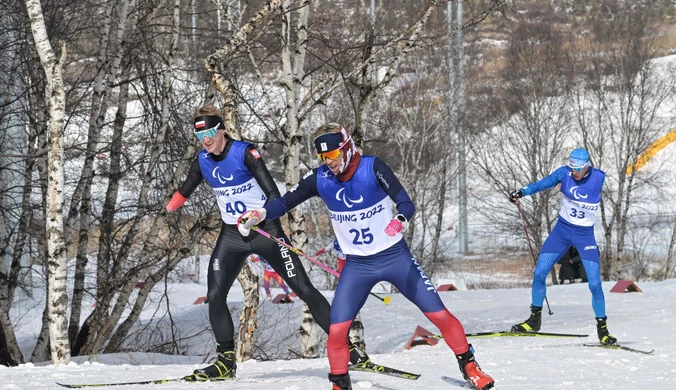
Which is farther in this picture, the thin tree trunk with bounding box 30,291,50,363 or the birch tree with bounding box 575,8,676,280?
the birch tree with bounding box 575,8,676,280

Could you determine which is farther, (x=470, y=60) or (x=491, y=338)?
(x=470, y=60)

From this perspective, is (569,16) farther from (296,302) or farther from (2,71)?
(2,71)

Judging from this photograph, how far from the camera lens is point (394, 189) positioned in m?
5.65

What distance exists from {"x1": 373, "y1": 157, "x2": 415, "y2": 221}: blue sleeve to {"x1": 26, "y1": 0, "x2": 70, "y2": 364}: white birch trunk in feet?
14.7

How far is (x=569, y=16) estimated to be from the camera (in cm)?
5475

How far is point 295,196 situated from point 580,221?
5054 millimetres

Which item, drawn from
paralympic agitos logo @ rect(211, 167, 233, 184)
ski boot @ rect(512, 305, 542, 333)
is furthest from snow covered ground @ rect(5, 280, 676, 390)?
paralympic agitos logo @ rect(211, 167, 233, 184)

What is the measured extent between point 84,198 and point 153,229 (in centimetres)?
117

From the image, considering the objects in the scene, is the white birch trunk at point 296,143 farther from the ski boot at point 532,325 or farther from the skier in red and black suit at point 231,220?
the skier in red and black suit at point 231,220

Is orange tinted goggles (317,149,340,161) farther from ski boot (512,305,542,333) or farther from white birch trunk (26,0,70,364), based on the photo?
ski boot (512,305,542,333)

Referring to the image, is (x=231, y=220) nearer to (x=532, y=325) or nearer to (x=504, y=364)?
(x=504, y=364)

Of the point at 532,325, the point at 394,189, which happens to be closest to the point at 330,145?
the point at 394,189

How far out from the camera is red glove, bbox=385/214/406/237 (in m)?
5.50

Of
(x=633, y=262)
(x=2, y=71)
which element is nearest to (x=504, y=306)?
(x=2, y=71)
